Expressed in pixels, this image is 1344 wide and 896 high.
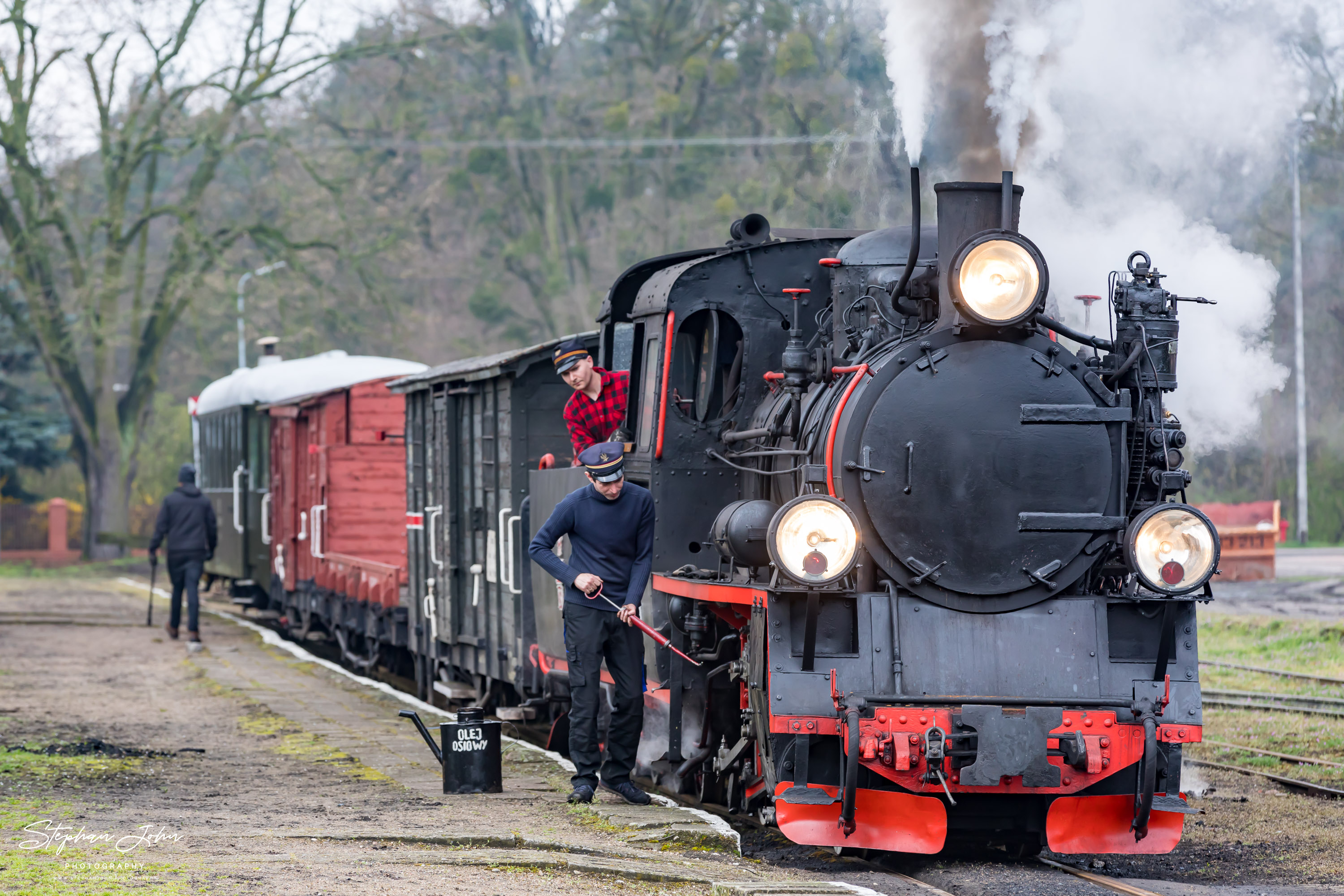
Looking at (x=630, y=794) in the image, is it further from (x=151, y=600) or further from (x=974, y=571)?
(x=151, y=600)

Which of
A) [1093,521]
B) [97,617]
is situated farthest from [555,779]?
[97,617]

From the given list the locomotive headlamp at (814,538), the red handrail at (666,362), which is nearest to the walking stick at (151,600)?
the red handrail at (666,362)

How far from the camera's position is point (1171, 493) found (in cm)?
651

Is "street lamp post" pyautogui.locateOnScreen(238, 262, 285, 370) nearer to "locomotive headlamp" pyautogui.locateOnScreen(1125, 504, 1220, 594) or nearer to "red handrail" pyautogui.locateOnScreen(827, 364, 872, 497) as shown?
"red handrail" pyautogui.locateOnScreen(827, 364, 872, 497)

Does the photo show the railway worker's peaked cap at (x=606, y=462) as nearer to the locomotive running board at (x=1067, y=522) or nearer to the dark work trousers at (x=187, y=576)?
the locomotive running board at (x=1067, y=522)

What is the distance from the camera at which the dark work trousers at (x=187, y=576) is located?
1590 cm

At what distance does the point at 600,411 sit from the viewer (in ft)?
26.8

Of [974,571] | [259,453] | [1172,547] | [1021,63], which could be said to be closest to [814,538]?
[974,571]

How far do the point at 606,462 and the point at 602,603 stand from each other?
67 cm

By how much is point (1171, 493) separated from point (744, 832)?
243 cm

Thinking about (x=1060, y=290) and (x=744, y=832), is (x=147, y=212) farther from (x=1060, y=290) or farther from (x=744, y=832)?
(x=744, y=832)

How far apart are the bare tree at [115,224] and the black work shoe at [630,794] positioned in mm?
24183

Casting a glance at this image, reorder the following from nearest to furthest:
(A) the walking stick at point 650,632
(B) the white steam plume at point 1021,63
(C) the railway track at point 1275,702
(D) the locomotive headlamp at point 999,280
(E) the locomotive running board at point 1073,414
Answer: (D) the locomotive headlamp at point 999,280
(E) the locomotive running board at point 1073,414
(A) the walking stick at point 650,632
(B) the white steam plume at point 1021,63
(C) the railway track at point 1275,702

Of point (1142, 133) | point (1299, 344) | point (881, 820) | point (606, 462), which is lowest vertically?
point (881, 820)
